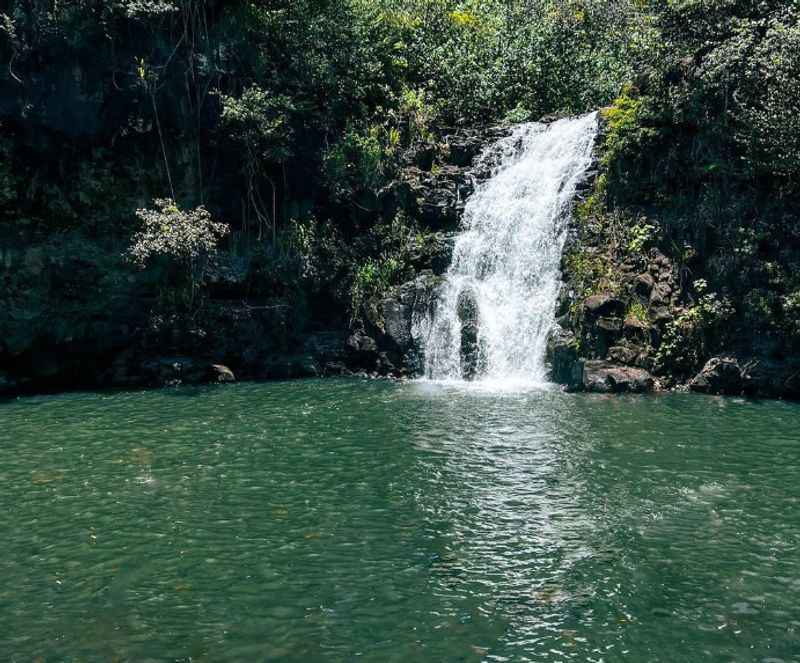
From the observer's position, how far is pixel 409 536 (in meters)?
12.4

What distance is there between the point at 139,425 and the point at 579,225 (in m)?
15.3

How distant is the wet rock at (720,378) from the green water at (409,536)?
1510mm

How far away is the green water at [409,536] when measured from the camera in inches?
366

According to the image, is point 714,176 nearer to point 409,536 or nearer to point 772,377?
point 772,377

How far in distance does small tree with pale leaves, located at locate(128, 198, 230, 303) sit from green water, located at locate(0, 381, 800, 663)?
7.38 meters

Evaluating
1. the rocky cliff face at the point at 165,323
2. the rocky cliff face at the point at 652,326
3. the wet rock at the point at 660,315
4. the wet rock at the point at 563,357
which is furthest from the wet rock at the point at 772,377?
the rocky cliff face at the point at 165,323

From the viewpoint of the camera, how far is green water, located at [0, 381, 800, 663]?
930 cm

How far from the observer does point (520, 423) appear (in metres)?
19.2

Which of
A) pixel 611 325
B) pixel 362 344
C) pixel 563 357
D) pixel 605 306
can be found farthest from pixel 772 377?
pixel 362 344

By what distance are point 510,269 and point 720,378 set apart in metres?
8.07

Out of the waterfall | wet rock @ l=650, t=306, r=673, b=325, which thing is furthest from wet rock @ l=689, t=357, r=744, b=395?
the waterfall

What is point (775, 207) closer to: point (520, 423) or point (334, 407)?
point (520, 423)

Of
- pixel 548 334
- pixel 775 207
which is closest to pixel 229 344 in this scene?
pixel 548 334

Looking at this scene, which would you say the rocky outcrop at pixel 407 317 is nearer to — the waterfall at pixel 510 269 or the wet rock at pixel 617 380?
the waterfall at pixel 510 269
